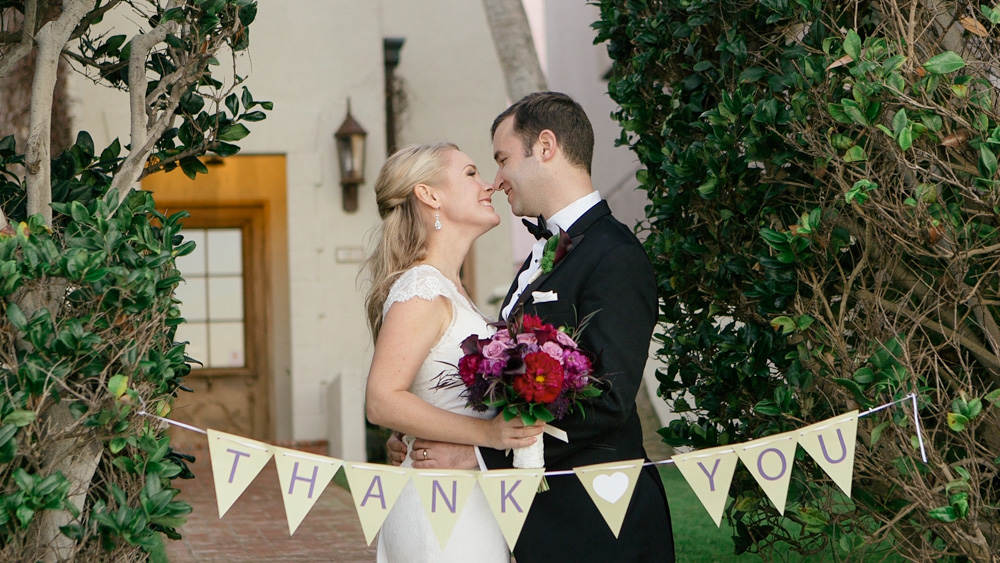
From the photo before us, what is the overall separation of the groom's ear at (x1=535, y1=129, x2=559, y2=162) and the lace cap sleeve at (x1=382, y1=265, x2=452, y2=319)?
0.49 meters

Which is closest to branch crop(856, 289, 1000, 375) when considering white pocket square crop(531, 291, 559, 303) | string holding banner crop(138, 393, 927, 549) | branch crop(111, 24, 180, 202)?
string holding banner crop(138, 393, 927, 549)

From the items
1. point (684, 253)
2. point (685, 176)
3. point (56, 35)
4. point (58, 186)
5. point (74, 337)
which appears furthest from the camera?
point (684, 253)

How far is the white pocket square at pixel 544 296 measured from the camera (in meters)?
2.91

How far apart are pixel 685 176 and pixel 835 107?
88cm

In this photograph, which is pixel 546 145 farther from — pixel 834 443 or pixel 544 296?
pixel 834 443

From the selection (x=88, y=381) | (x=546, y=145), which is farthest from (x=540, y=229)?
(x=88, y=381)

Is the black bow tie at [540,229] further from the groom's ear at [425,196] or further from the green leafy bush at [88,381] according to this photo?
the green leafy bush at [88,381]

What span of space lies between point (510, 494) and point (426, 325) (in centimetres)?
52

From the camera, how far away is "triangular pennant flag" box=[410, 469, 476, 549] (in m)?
2.75

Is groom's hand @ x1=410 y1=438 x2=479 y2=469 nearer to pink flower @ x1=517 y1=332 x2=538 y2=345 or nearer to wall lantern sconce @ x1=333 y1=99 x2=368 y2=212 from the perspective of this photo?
pink flower @ x1=517 y1=332 x2=538 y2=345

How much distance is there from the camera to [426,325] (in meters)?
2.88

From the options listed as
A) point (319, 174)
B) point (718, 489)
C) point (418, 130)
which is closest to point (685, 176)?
point (718, 489)

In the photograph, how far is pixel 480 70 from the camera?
37.6 ft

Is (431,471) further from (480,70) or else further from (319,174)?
(480,70)
